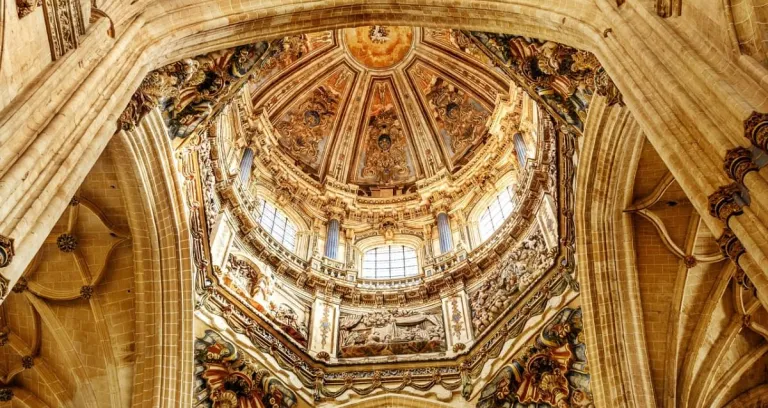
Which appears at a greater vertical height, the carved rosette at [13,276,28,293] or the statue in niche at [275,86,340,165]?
the statue in niche at [275,86,340,165]

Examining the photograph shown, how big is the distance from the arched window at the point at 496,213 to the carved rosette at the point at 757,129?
12.3m

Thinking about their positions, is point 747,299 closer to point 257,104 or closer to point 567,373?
point 567,373

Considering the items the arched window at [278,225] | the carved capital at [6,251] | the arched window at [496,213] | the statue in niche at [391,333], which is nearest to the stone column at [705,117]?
the carved capital at [6,251]

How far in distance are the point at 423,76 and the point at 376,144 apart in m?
3.25

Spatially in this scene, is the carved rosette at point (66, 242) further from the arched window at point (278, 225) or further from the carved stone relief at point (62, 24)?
the arched window at point (278, 225)

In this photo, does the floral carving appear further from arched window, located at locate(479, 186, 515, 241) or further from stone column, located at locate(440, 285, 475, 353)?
arched window, located at locate(479, 186, 515, 241)

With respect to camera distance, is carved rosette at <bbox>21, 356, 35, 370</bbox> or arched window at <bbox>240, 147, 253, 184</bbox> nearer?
carved rosette at <bbox>21, 356, 35, 370</bbox>

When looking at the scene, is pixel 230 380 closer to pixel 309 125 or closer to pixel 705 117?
pixel 705 117

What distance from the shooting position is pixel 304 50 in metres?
23.8

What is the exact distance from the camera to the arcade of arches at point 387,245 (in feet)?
18.8

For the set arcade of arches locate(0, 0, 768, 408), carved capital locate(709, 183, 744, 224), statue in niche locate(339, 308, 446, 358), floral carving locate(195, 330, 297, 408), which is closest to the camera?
carved capital locate(709, 183, 744, 224)

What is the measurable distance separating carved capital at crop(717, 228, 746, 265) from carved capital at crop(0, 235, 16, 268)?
5598 mm

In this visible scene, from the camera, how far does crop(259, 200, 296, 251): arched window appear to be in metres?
17.8

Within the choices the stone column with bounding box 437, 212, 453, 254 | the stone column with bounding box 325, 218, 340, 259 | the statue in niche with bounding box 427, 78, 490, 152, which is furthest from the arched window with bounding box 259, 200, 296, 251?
the statue in niche with bounding box 427, 78, 490, 152
